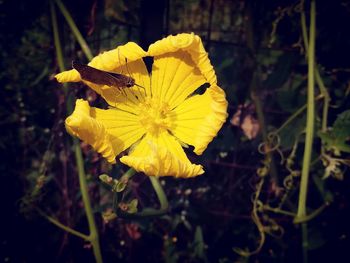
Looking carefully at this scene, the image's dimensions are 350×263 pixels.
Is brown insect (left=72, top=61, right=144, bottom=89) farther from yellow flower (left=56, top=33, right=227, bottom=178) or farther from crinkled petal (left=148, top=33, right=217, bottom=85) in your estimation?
crinkled petal (left=148, top=33, right=217, bottom=85)

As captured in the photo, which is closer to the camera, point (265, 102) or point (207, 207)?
point (207, 207)

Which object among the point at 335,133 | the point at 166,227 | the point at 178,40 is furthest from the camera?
the point at 166,227

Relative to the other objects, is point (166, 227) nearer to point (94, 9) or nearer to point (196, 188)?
point (196, 188)

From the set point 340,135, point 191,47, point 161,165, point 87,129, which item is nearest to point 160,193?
point 161,165

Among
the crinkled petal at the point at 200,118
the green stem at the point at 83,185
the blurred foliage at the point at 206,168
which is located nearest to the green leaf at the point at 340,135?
the blurred foliage at the point at 206,168

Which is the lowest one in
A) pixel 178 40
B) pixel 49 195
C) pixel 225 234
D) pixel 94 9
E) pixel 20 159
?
pixel 225 234

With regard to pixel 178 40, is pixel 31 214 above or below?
below

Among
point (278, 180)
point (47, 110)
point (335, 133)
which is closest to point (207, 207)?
point (278, 180)
